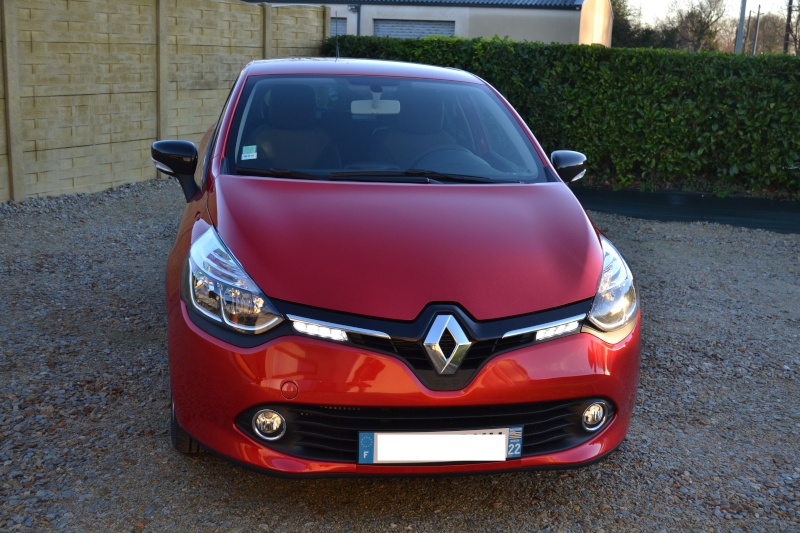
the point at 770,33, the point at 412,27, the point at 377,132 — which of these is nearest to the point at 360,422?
the point at 377,132

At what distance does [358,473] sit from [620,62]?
11203 mm

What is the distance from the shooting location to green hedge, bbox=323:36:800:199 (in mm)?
12492

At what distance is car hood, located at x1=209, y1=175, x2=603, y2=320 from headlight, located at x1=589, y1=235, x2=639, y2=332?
0.05 m

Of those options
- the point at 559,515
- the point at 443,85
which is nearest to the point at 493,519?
the point at 559,515

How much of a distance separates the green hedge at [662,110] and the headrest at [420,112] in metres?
9.08

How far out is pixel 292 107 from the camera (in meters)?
4.48

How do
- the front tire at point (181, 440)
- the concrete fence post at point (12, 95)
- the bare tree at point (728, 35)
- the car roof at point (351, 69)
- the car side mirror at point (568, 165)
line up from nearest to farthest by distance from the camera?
the front tire at point (181, 440) → the car side mirror at point (568, 165) → the car roof at point (351, 69) → the concrete fence post at point (12, 95) → the bare tree at point (728, 35)

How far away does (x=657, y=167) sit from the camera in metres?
13.3

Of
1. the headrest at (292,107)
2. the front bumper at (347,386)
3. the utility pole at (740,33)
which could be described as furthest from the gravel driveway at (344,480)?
the utility pole at (740,33)

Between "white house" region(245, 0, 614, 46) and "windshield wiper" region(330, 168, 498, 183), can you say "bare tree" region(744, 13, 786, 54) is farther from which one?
"windshield wiper" region(330, 168, 498, 183)

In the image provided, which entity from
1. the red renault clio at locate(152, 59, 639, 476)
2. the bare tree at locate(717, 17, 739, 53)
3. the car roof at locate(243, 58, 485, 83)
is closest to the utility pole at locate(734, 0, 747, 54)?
the car roof at locate(243, 58, 485, 83)

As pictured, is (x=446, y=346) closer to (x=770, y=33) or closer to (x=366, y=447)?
(x=366, y=447)

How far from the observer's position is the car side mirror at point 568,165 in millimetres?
4418

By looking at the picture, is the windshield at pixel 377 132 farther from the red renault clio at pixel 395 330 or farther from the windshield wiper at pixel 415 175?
the red renault clio at pixel 395 330
